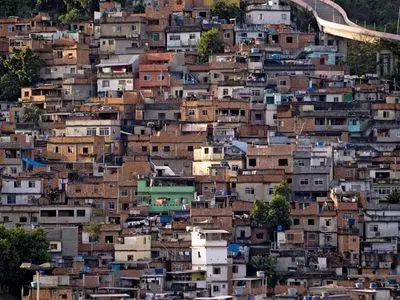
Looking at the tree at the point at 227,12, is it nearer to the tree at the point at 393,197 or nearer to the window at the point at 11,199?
the tree at the point at 393,197

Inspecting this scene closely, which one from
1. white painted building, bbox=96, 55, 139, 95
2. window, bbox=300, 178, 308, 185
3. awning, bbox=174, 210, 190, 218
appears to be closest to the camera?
awning, bbox=174, 210, 190, 218

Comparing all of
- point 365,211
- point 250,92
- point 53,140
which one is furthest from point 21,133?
point 365,211

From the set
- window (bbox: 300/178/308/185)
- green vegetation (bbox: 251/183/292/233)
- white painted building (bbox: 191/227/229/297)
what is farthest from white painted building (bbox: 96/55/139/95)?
white painted building (bbox: 191/227/229/297)

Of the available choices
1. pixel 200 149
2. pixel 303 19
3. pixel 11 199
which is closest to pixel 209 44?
pixel 303 19

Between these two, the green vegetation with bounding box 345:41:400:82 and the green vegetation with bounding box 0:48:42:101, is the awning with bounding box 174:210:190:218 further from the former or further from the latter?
the green vegetation with bounding box 345:41:400:82

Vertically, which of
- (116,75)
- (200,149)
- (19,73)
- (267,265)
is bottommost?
(267,265)

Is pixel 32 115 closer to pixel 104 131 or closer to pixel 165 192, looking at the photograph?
pixel 104 131

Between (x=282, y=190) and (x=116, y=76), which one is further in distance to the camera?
(x=116, y=76)
